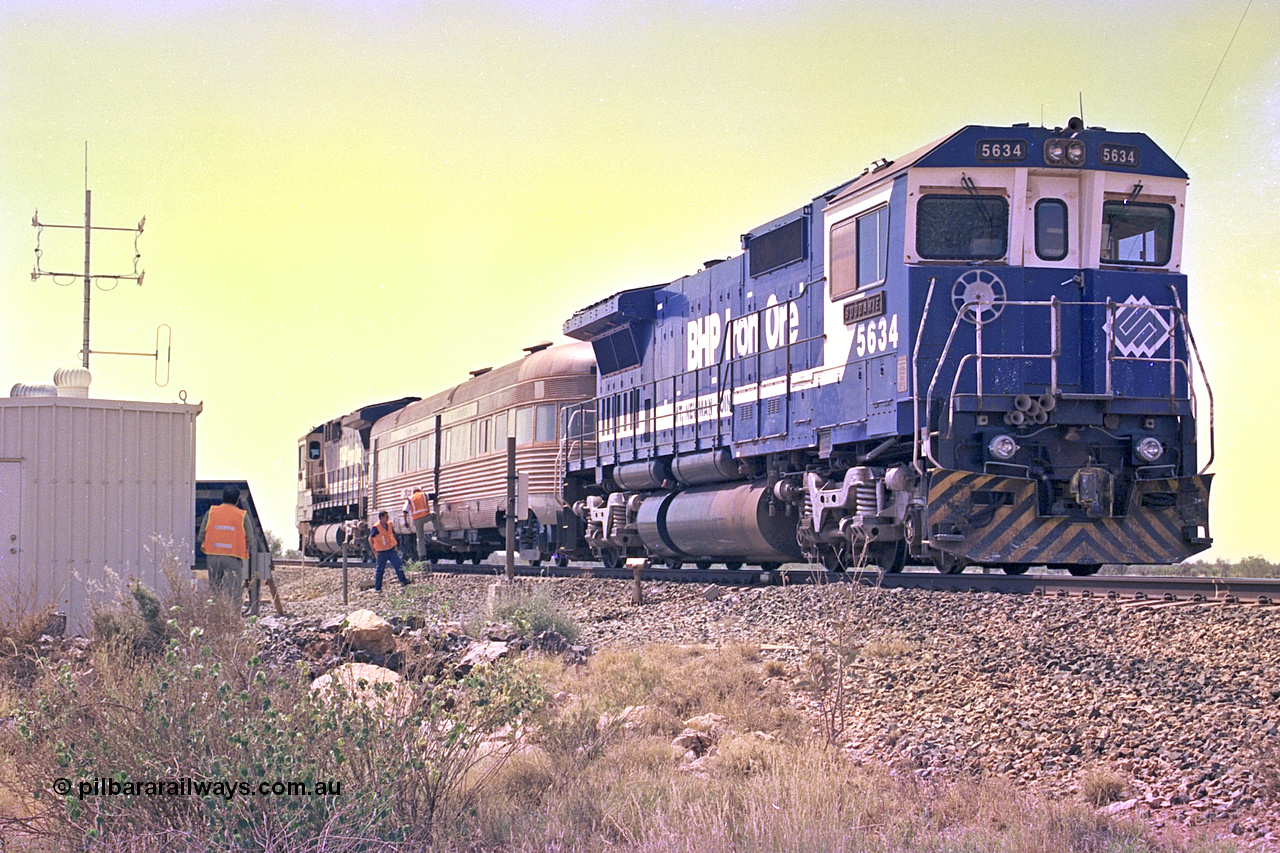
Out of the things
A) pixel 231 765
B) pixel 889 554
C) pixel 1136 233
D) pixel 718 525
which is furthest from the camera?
pixel 718 525

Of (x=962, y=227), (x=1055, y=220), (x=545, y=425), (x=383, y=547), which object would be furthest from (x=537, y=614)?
(x=545, y=425)

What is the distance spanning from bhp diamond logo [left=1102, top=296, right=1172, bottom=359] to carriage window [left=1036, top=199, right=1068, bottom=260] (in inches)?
31.5

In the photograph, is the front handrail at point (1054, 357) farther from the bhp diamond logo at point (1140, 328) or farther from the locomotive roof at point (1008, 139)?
the locomotive roof at point (1008, 139)

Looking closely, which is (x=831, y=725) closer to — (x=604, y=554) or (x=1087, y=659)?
(x=1087, y=659)

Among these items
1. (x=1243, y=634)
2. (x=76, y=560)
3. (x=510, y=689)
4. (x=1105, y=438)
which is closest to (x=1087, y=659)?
(x=1243, y=634)

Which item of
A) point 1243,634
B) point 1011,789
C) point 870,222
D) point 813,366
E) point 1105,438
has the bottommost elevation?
point 1011,789

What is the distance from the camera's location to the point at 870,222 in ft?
42.4

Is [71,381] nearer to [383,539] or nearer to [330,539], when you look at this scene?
[383,539]

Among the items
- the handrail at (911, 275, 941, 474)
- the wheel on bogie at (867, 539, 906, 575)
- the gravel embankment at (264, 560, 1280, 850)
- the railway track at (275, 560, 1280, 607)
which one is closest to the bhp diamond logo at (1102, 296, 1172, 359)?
the handrail at (911, 275, 941, 474)

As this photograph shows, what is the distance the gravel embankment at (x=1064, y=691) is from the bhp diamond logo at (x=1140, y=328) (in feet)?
10.5

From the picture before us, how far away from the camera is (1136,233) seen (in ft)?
41.0

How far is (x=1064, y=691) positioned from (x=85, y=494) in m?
9.31

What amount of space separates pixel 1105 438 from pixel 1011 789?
21.8ft

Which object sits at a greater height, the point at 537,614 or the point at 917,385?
the point at 917,385
